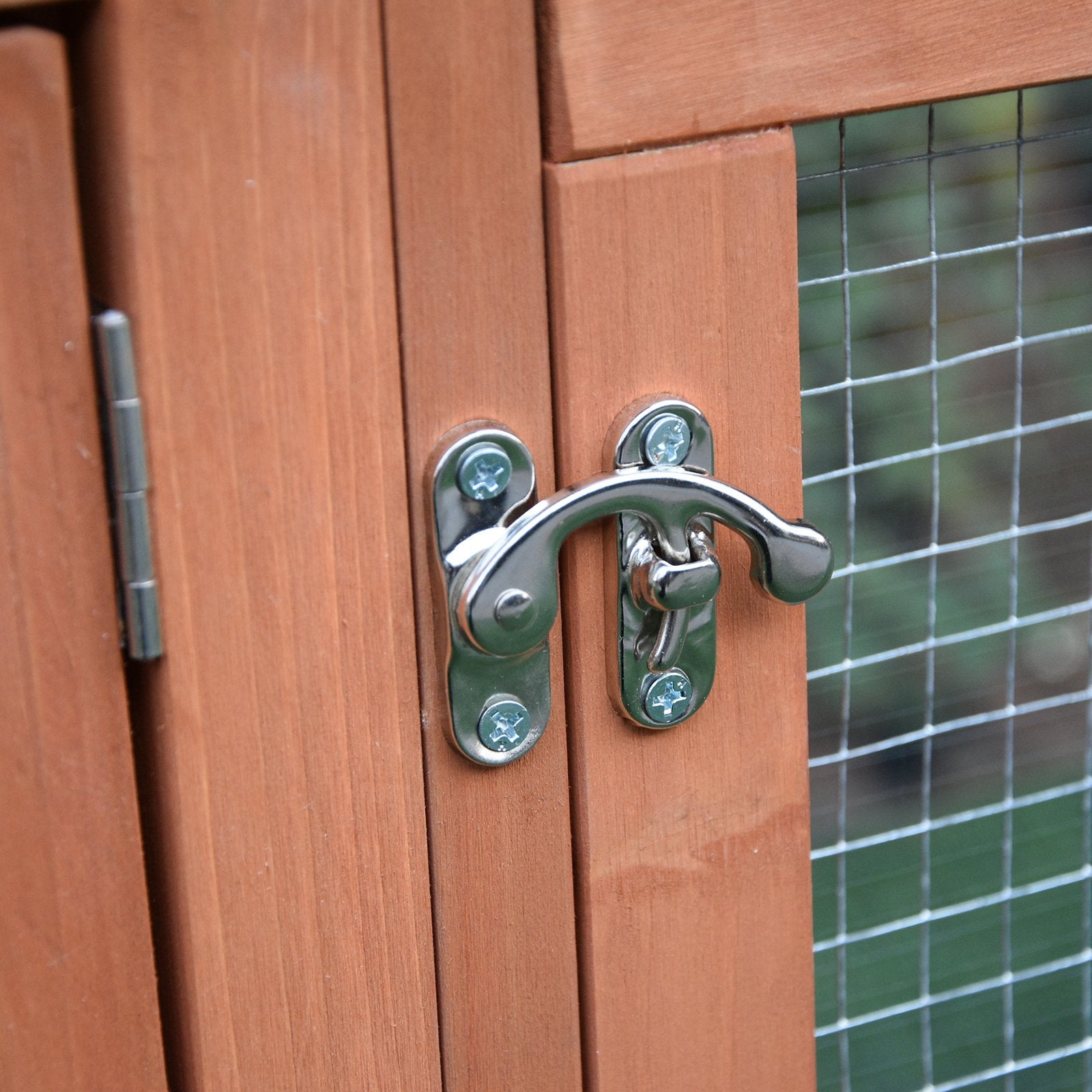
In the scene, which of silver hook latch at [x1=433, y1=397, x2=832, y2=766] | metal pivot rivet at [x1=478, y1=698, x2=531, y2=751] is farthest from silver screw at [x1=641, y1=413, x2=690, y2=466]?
metal pivot rivet at [x1=478, y1=698, x2=531, y2=751]

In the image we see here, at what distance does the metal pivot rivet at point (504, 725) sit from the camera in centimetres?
50

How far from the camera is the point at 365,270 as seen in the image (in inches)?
17.4

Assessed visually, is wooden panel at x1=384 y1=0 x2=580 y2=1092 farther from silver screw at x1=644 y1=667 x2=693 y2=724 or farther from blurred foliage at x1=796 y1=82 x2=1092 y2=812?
blurred foliage at x1=796 y1=82 x2=1092 y2=812

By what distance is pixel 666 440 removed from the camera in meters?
0.50

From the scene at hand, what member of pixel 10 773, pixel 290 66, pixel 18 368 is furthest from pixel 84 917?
pixel 290 66

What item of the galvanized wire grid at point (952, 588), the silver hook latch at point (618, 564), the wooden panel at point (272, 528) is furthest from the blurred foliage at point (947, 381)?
the wooden panel at point (272, 528)

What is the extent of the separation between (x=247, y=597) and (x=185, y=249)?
11 centimetres

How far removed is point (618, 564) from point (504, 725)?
73mm

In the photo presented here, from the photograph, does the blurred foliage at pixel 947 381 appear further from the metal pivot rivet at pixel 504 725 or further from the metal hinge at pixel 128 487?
the metal hinge at pixel 128 487

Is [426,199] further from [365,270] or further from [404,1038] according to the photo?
[404,1038]

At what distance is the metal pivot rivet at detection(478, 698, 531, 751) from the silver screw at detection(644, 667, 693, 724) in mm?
49

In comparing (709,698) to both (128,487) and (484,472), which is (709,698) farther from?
(128,487)

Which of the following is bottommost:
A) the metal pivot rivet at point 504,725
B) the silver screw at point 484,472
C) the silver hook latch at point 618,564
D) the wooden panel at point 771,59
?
the metal pivot rivet at point 504,725

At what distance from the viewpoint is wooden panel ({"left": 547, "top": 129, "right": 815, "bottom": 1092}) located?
1.58ft
